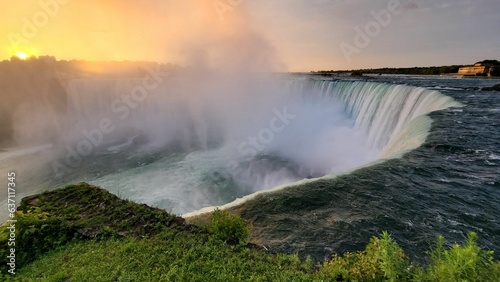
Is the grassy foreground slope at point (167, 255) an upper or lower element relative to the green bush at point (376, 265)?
lower

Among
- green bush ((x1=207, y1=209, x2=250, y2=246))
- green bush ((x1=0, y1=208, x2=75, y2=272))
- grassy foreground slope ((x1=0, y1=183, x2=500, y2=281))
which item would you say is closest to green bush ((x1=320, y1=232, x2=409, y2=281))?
grassy foreground slope ((x1=0, y1=183, x2=500, y2=281))

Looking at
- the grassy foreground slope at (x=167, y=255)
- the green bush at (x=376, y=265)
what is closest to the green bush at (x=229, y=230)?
the grassy foreground slope at (x=167, y=255)

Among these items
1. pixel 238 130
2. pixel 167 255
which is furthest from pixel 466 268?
pixel 238 130

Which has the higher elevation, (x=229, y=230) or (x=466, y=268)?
(x=466, y=268)

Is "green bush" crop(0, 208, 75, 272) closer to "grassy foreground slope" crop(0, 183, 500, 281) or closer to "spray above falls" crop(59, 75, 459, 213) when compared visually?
"grassy foreground slope" crop(0, 183, 500, 281)

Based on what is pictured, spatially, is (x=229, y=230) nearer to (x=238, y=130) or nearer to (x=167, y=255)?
(x=167, y=255)

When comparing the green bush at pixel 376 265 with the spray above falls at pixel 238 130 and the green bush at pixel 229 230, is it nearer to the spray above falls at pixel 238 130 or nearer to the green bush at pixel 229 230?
the green bush at pixel 229 230

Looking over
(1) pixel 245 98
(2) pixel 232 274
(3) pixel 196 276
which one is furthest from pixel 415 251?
(1) pixel 245 98
